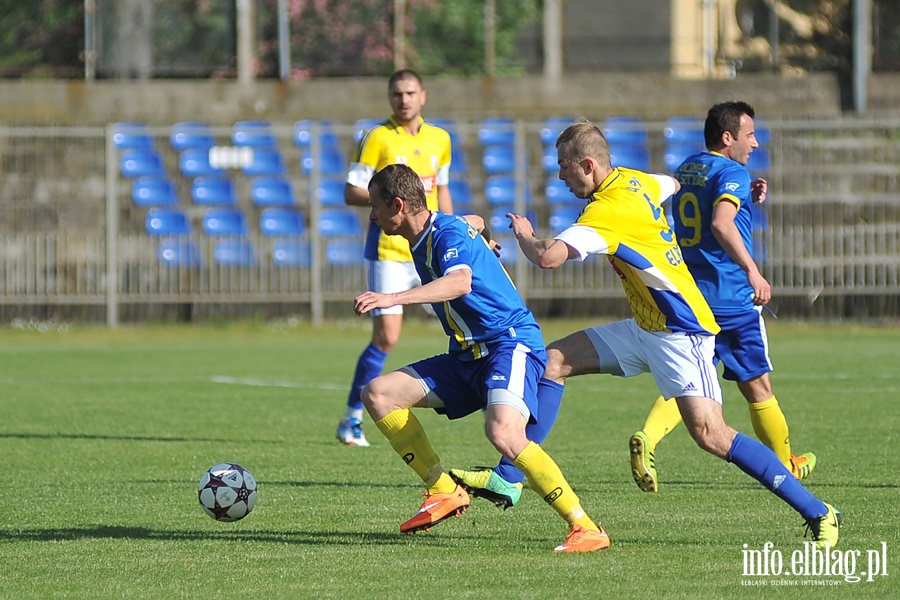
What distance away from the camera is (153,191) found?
1952 cm

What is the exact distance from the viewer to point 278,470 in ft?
26.6

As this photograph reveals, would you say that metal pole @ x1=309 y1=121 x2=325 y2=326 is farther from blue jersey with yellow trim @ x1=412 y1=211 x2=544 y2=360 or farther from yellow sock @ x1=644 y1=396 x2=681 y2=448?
blue jersey with yellow trim @ x1=412 y1=211 x2=544 y2=360

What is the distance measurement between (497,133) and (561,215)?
1439 millimetres

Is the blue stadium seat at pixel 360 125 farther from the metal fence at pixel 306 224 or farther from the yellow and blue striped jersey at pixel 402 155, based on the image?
the yellow and blue striped jersey at pixel 402 155

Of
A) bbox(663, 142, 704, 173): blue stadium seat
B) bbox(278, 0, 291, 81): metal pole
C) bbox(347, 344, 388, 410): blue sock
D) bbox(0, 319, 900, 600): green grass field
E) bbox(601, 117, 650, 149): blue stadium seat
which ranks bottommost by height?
bbox(0, 319, 900, 600): green grass field

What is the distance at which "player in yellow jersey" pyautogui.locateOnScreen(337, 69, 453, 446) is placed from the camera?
922cm

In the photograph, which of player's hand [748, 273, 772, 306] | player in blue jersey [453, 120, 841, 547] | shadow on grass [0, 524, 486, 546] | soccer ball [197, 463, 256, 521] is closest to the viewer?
player in blue jersey [453, 120, 841, 547]

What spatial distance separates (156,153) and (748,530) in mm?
A: 14815

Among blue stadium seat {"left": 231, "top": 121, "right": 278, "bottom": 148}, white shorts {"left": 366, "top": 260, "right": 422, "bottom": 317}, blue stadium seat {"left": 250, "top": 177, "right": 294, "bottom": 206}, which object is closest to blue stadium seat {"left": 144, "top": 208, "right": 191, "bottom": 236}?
blue stadium seat {"left": 250, "top": 177, "right": 294, "bottom": 206}

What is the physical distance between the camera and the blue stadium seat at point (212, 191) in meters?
19.6

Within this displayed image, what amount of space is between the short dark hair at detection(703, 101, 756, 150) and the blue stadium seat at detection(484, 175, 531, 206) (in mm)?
11985

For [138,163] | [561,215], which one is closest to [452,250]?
[561,215]

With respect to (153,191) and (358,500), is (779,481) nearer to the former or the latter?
(358,500)

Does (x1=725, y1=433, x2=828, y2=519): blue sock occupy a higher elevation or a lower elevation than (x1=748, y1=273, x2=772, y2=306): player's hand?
lower
